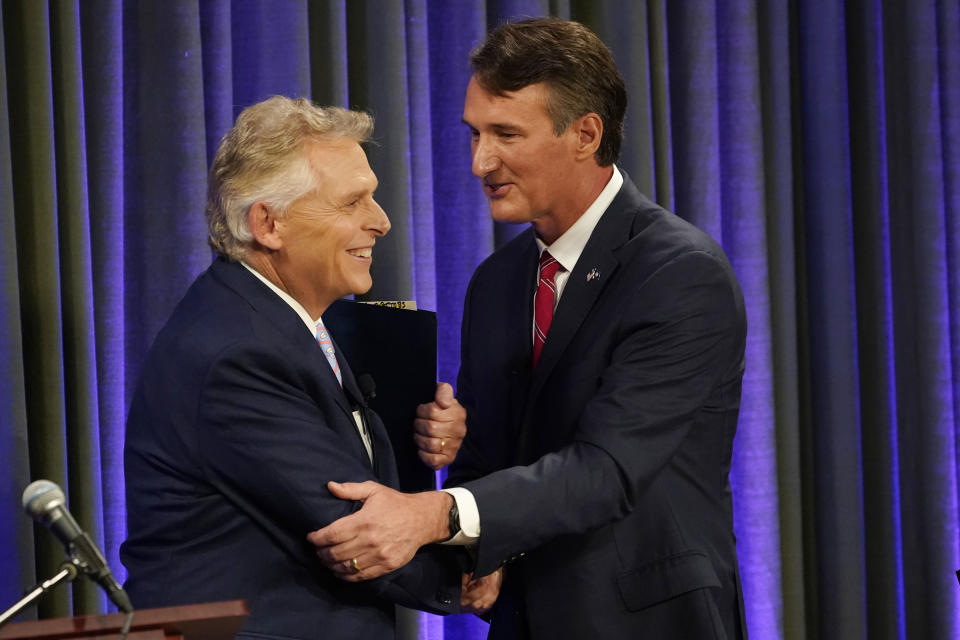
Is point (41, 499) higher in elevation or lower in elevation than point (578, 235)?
lower

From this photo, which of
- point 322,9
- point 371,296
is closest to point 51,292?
point 371,296

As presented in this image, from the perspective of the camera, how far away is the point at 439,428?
91.0 inches

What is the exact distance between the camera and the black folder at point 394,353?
7.61 ft

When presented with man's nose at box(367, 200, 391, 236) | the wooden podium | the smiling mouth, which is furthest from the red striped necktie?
the wooden podium

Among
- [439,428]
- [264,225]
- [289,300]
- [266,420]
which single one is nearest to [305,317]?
[289,300]

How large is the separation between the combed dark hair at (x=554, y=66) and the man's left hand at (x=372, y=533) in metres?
Result: 0.83

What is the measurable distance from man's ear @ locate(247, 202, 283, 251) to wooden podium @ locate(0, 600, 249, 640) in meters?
0.77

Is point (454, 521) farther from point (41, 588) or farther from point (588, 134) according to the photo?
point (588, 134)

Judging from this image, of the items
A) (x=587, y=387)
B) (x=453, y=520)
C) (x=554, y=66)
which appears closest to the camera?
(x=453, y=520)

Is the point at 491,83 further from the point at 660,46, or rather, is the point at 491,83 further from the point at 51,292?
the point at 660,46

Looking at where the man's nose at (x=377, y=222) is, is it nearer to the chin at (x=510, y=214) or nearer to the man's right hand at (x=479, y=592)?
the chin at (x=510, y=214)

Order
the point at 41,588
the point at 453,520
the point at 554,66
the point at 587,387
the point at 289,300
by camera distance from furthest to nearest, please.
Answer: the point at 554,66 → the point at 587,387 → the point at 289,300 → the point at 453,520 → the point at 41,588

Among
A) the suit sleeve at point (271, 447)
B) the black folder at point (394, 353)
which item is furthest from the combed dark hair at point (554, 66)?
the suit sleeve at point (271, 447)

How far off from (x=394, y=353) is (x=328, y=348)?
9.3 inches
